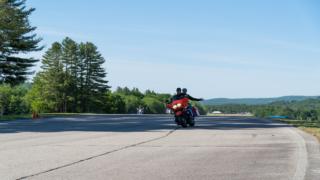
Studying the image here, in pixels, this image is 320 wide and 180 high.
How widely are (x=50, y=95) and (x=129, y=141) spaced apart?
294ft

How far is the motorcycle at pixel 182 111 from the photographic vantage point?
89.4 ft

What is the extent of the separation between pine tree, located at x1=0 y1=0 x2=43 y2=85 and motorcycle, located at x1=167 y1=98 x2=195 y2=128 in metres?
30.7

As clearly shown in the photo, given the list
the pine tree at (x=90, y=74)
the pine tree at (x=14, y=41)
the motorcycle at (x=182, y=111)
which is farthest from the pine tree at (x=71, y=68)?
the motorcycle at (x=182, y=111)

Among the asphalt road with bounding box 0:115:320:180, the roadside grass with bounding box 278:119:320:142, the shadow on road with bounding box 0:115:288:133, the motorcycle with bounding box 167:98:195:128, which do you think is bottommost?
the asphalt road with bounding box 0:115:320:180

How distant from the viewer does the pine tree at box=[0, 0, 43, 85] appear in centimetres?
5509

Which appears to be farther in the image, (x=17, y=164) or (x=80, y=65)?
(x=80, y=65)

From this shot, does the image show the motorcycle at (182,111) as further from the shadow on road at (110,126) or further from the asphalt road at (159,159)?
the asphalt road at (159,159)

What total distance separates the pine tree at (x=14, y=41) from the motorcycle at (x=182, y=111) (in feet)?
101

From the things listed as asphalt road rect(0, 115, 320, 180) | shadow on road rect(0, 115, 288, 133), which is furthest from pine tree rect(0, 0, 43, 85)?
asphalt road rect(0, 115, 320, 180)

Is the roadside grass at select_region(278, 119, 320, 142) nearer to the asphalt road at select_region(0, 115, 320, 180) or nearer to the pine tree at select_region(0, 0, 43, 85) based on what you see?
the asphalt road at select_region(0, 115, 320, 180)

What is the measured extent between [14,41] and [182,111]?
3391 centimetres

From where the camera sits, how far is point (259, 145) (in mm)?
16688

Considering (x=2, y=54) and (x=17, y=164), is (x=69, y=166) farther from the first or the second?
(x=2, y=54)

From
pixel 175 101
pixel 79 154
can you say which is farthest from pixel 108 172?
pixel 175 101
